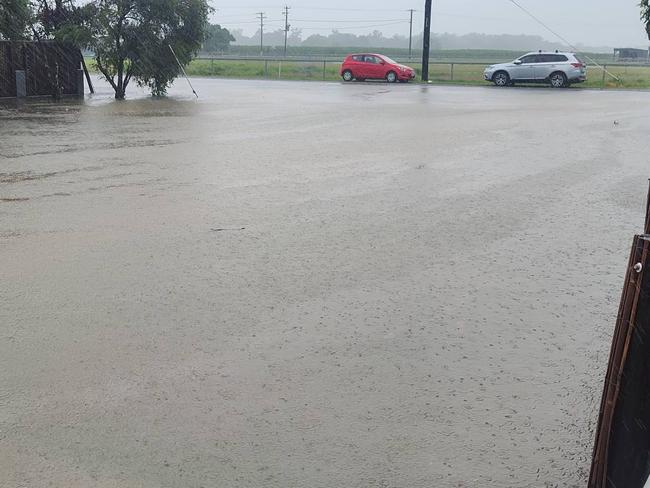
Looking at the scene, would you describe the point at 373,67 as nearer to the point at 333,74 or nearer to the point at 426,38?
the point at 426,38

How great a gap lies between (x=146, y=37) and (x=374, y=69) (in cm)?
1780

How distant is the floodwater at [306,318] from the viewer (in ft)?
12.2

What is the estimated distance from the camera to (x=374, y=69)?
1679 inches

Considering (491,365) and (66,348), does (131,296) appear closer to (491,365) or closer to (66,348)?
(66,348)

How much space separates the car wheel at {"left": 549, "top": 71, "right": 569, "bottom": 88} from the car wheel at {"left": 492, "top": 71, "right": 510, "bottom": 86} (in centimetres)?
233

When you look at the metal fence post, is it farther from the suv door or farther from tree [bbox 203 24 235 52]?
tree [bbox 203 24 235 52]

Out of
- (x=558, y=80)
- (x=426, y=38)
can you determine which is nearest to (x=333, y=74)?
(x=426, y=38)

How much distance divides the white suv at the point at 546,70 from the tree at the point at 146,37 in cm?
1635

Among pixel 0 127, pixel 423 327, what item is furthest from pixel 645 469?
pixel 0 127

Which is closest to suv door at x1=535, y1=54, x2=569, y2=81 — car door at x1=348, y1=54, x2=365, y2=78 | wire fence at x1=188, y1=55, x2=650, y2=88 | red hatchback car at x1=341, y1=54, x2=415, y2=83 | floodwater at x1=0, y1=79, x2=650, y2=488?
wire fence at x1=188, y1=55, x2=650, y2=88

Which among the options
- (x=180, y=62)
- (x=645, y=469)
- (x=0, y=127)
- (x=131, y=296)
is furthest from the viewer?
(x=180, y=62)

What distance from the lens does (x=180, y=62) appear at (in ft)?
95.7

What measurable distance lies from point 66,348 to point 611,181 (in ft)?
28.0

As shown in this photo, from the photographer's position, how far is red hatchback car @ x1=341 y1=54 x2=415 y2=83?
41.9 metres
